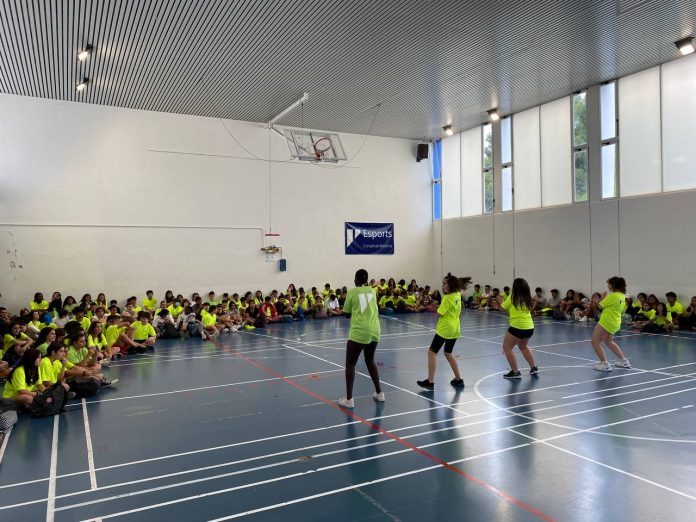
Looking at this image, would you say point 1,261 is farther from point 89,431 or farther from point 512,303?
point 512,303

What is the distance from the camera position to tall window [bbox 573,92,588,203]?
16062 mm

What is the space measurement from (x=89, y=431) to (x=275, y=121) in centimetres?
1408

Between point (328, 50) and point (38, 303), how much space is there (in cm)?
1059

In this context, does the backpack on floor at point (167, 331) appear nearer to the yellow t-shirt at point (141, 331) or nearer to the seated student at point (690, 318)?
the yellow t-shirt at point (141, 331)

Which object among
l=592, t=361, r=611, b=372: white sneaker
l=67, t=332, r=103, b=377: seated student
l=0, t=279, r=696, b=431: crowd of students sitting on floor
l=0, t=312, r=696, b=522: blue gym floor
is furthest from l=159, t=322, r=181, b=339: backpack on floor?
l=592, t=361, r=611, b=372: white sneaker

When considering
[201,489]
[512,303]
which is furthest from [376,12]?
[201,489]

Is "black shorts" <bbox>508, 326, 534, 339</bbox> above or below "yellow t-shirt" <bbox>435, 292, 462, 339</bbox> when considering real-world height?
below

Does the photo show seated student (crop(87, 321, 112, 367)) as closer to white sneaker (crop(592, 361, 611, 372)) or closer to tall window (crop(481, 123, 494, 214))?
white sneaker (crop(592, 361, 611, 372))

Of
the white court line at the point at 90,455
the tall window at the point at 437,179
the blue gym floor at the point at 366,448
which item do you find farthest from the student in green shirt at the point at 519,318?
the tall window at the point at 437,179

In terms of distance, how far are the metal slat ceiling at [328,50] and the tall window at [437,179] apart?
474cm

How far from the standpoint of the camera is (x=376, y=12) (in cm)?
1043

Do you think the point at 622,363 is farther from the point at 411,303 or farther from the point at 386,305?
the point at 411,303

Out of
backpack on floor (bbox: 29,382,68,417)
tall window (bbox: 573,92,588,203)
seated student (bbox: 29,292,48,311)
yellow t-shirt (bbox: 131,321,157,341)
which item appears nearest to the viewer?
backpack on floor (bbox: 29,382,68,417)

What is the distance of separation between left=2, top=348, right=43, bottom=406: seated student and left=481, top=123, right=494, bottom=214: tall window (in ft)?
54.5
